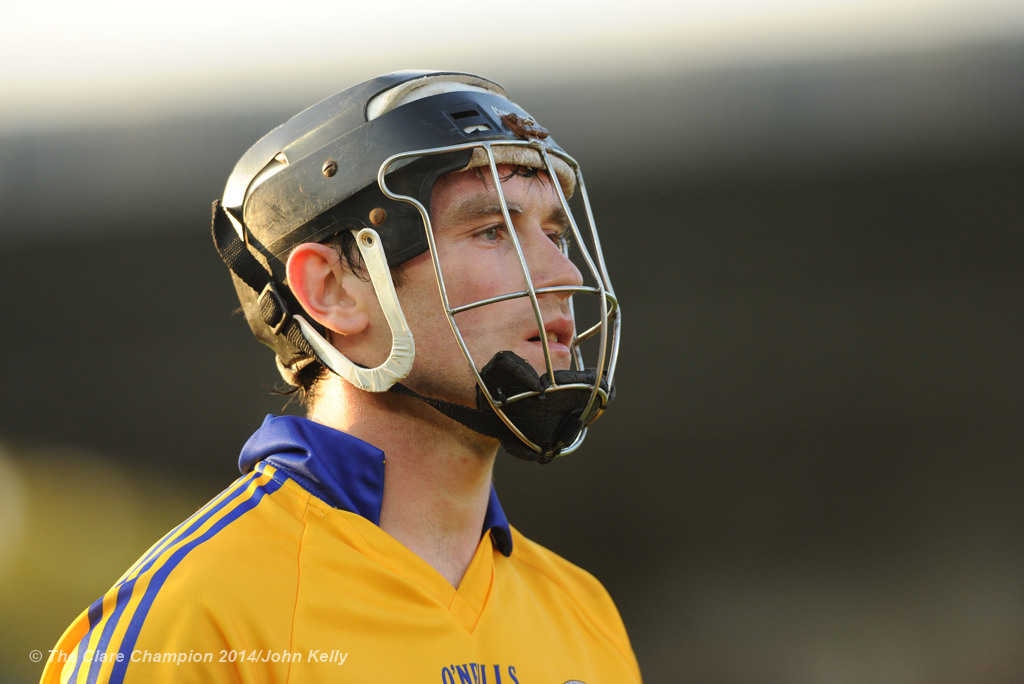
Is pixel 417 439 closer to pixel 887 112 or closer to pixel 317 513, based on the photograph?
pixel 317 513

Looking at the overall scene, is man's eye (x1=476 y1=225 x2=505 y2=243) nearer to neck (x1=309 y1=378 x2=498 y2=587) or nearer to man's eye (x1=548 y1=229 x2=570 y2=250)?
man's eye (x1=548 y1=229 x2=570 y2=250)

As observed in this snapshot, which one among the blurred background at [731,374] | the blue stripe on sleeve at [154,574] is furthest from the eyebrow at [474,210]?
the blurred background at [731,374]

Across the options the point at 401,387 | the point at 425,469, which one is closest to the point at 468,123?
the point at 401,387

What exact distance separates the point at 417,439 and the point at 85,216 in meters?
5.33

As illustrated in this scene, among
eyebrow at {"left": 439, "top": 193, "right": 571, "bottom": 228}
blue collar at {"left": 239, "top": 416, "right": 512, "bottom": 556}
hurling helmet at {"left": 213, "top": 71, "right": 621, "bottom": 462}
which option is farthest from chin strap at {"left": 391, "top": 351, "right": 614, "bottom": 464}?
eyebrow at {"left": 439, "top": 193, "right": 571, "bottom": 228}

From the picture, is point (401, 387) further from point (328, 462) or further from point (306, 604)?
point (306, 604)

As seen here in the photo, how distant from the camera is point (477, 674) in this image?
158 centimetres

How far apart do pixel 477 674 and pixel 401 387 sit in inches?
20.9

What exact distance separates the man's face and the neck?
0.24 feet

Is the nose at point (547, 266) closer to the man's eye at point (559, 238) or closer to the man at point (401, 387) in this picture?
the man at point (401, 387)

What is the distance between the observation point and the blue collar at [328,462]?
162 cm

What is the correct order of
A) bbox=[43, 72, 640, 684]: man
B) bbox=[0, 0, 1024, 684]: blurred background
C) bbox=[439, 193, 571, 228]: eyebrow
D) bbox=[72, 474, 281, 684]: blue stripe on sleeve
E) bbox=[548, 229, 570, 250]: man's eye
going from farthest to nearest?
bbox=[0, 0, 1024, 684]: blurred background → bbox=[548, 229, 570, 250]: man's eye → bbox=[439, 193, 571, 228]: eyebrow → bbox=[43, 72, 640, 684]: man → bbox=[72, 474, 281, 684]: blue stripe on sleeve

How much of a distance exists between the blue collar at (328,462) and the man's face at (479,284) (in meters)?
0.17

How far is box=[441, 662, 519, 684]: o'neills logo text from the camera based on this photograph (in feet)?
5.01
